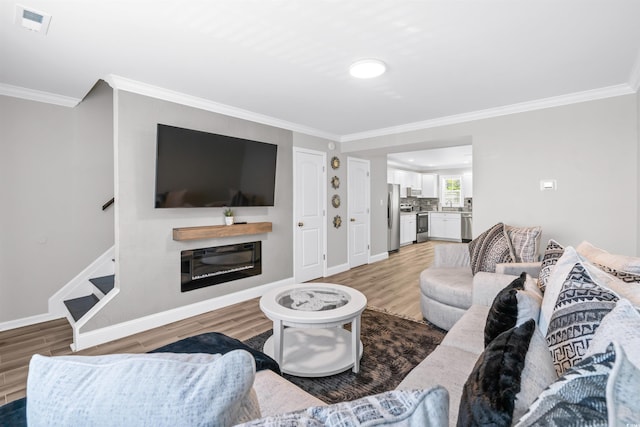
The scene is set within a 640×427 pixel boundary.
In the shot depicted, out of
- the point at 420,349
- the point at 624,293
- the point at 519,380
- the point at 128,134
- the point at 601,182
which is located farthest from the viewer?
the point at 601,182

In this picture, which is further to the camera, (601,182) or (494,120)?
(494,120)

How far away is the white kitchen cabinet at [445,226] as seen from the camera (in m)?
8.87

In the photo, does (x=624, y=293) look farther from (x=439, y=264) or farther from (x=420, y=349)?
(x=439, y=264)

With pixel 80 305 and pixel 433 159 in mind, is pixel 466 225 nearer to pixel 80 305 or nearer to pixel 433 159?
pixel 433 159

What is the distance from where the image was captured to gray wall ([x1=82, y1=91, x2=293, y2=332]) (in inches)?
113

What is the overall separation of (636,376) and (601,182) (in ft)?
12.1

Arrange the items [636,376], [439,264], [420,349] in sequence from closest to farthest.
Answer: [636,376]
[420,349]
[439,264]

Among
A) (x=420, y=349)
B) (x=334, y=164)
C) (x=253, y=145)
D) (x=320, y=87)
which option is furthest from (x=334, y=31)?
(x=334, y=164)

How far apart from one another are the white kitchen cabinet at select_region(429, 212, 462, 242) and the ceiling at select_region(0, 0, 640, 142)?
19.0 ft

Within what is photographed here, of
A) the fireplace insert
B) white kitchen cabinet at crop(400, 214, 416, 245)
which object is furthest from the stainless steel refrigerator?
the fireplace insert

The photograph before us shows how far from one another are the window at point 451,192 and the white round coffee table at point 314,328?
27.3 ft

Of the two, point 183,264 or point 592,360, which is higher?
point 592,360

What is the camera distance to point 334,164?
5152 millimetres

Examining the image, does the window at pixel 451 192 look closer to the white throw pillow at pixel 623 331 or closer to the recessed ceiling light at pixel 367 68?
the recessed ceiling light at pixel 367 68
